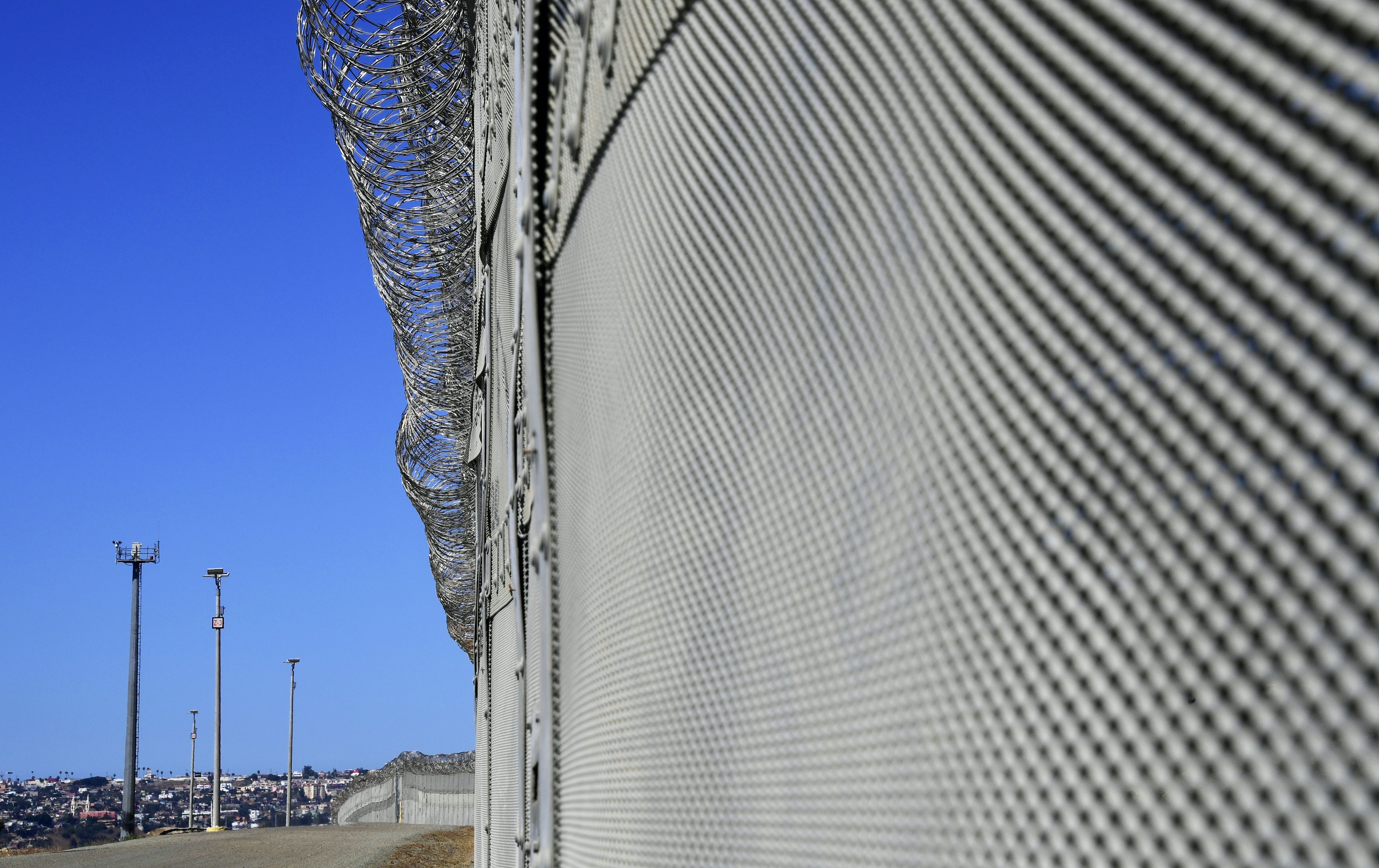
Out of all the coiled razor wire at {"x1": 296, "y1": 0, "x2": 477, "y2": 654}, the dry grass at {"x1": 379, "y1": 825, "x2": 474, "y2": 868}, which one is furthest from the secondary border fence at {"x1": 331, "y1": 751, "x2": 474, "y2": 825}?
the coiled razor wire at {"x1": 296, "y1": 0, "x2": 477, "y2": 654}

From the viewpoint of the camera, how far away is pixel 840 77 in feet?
4.35

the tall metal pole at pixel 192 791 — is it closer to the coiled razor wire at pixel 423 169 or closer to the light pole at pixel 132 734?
the light pole at pixel 132 734

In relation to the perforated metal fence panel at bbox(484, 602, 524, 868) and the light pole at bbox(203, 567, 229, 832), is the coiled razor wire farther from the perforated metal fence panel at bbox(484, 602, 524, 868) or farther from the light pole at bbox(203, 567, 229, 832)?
the light pole at bbox(203, 567, 229, 832)

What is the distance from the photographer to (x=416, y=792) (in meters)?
34.3

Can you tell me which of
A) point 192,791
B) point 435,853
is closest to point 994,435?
point 435,853

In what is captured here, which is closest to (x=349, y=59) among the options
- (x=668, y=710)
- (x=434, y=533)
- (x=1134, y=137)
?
(x=434, y=533)

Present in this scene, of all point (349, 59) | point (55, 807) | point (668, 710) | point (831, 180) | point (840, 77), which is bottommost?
point (55, 807)

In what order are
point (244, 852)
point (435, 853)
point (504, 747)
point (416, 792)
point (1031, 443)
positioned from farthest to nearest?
point (416, 792) → point (244, 852) → point (435, 853) → point (504, 747) → point (1031, 443)

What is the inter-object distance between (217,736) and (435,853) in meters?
21.7

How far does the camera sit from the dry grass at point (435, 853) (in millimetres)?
16750

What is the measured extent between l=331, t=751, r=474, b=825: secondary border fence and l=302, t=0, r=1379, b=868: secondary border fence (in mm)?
23827

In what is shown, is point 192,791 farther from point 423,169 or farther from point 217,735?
point 423,169

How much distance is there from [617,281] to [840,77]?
0.89 meters

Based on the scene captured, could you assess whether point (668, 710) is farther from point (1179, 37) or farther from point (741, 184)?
point (1179, 37)
